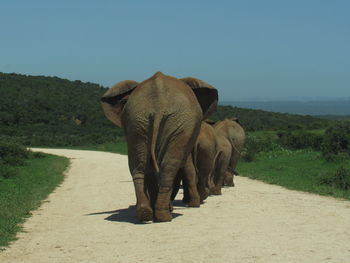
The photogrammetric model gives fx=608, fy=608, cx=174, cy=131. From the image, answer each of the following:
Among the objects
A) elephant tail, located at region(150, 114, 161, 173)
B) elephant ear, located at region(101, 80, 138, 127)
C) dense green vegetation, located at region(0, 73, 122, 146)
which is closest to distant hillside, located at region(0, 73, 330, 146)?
dense green vegetation, located at region(0, 73, 122, 146)

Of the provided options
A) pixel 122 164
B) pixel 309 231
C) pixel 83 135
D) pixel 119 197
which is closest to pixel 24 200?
pixel 119 197

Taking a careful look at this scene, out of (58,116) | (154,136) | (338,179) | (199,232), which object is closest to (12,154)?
(338,179)

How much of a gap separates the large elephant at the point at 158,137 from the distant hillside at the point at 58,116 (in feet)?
121

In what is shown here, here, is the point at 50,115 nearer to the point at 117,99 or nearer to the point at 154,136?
the point at 117,99

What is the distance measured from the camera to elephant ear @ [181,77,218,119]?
444 inches

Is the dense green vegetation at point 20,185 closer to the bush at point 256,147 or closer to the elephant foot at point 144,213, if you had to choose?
the elephant foot at point 144,213

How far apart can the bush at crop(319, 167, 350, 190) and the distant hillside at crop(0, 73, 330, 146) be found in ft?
104

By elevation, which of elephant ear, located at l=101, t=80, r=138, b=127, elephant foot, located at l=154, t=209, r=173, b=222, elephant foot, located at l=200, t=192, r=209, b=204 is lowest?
elephant foot, located at l=200, t=192, r=209, b=204

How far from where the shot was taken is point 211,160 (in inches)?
485

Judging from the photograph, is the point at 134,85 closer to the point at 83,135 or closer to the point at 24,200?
the point at 24,200

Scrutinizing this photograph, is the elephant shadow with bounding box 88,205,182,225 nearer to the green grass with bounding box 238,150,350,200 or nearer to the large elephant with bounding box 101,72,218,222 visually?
the large elephant with bounding box 101,72,218,222

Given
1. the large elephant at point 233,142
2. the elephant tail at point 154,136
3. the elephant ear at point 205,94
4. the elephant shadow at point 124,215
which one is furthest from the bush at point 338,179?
the elephant tail at point 154,136

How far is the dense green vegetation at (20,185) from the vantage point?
10211 mm

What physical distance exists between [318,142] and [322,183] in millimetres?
13412
